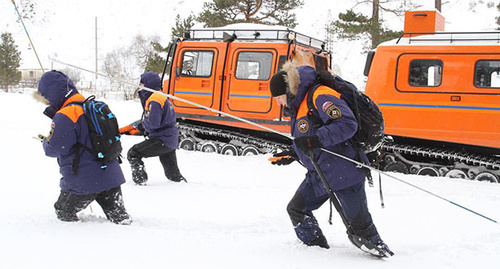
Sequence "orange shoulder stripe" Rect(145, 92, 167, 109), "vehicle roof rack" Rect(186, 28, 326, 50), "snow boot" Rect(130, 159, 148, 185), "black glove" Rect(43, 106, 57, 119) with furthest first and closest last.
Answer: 1. "vehicle roof rack" Rect(186, 28, 326, 50)
2. "snow boot" Rect(130, 159, 148, 185)
3. "orange shoulder stripe" Rect(145, 92, 167, 109)
4. "black glove" Rect(43, 106, 57, 119)

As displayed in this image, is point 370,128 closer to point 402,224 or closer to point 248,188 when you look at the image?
point 402,224

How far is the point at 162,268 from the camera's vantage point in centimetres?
310

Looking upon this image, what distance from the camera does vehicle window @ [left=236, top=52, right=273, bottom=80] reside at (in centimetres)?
942

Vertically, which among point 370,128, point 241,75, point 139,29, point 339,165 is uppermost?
point 139,29

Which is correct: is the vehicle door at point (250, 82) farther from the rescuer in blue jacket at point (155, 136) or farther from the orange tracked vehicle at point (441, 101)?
the rescuer in blue jacket at point (155, 136)

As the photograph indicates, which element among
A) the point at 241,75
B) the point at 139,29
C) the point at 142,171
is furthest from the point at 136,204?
the point at 139,29

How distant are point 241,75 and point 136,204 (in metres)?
5.01

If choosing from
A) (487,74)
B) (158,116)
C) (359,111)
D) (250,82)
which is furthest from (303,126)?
(250,82)

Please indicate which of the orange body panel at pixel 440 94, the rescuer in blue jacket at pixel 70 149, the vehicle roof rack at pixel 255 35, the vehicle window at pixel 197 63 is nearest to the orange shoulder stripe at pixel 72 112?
the rescuer in blue jacket at pixel 70 149

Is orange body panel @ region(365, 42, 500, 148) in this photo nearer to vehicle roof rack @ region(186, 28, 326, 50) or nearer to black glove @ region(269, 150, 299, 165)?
vehicle roof rack @ region(186, 28, 326, 50)

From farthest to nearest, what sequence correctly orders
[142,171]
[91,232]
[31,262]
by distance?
[142,171]
[91,232]
[31,262]

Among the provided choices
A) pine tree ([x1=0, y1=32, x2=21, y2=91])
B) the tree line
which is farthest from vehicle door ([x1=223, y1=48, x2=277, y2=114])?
pine tree ([x1=0, y1=32, x2=21, y2=91])

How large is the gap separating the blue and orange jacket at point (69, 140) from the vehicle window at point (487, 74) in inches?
257

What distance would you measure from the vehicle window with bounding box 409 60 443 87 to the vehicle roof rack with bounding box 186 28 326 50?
2.56 meters
